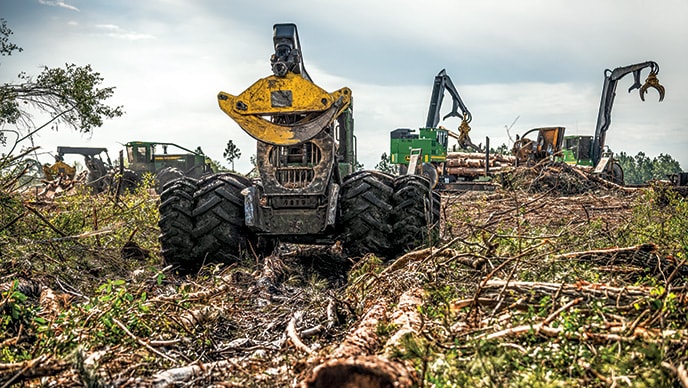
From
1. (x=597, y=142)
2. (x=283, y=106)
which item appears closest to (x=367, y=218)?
(x=283, y=106)

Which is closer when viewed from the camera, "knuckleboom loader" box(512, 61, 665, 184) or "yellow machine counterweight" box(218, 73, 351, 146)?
"yellow machine counterweight" box(218, 73, 351, 146)

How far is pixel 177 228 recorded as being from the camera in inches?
274

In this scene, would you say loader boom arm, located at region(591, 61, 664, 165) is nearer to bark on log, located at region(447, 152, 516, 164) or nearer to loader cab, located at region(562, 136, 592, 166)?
loader cab, located at region(562, 136, 592, 166)

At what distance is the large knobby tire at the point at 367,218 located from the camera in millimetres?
6988

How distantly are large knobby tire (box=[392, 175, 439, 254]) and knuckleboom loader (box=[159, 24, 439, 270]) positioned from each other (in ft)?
0.04

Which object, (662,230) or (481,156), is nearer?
(662,230)

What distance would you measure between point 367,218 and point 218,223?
163 cm

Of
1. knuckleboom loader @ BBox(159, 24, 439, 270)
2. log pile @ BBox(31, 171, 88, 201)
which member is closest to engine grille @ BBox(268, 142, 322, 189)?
knuckleboom loader @ BBox(159, 24, 439, 270)

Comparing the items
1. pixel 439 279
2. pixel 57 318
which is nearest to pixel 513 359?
pixel 439 279

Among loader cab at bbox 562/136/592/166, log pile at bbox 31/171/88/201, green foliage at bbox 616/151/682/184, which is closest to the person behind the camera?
log pile at bbox 31/171/88/201

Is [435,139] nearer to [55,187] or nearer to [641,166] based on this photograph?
[55,187]

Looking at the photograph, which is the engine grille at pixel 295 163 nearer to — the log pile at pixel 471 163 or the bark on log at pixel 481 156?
the bark on log at pixel 481 156

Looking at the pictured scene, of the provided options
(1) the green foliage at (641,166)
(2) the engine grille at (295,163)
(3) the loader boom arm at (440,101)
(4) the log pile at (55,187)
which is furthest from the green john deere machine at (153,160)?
(1) the green foliage at (641,166)

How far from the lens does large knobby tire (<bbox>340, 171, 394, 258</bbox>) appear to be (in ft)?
22.9
